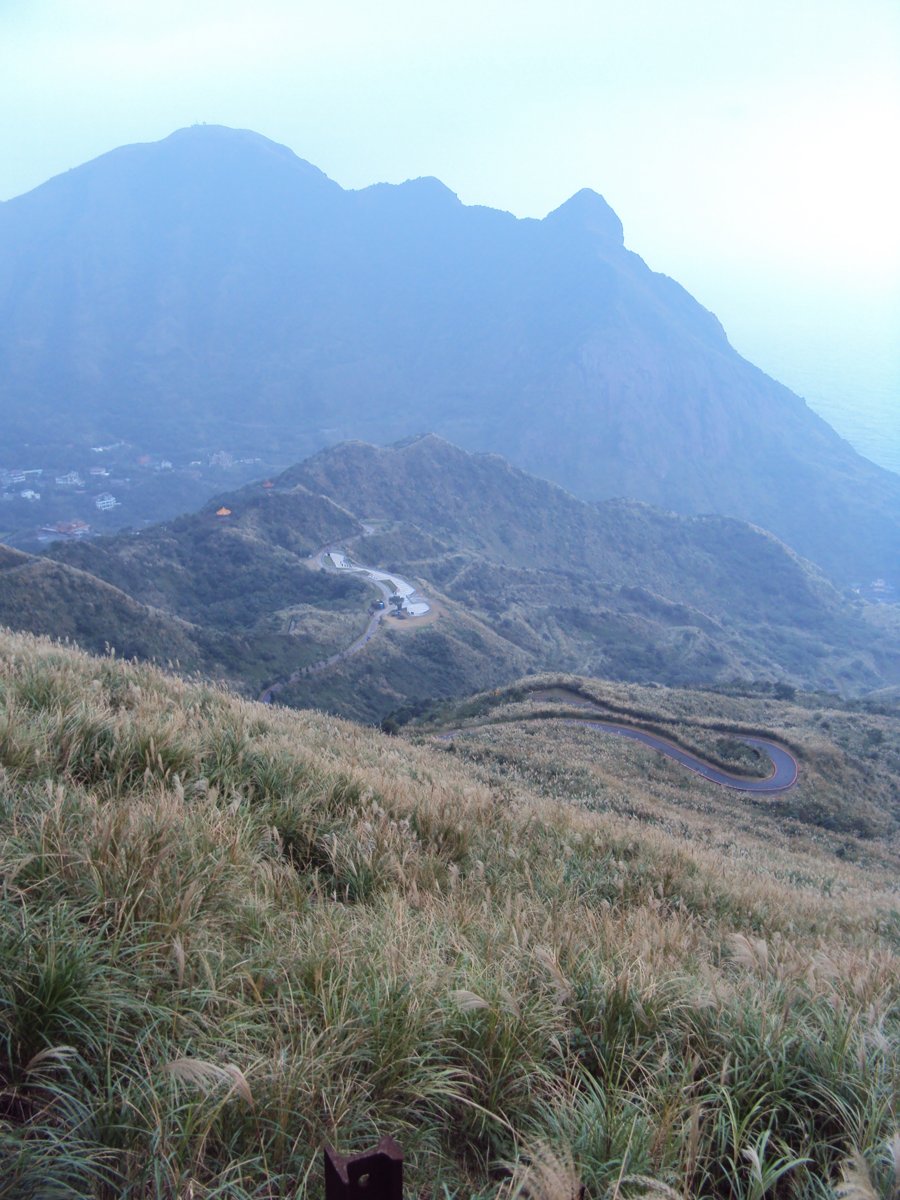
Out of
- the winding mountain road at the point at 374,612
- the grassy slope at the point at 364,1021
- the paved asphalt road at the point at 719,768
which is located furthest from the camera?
the winding mountain road at the point at 374,612

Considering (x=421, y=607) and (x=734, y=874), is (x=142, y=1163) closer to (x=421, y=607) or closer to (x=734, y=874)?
(x=734, y=874)

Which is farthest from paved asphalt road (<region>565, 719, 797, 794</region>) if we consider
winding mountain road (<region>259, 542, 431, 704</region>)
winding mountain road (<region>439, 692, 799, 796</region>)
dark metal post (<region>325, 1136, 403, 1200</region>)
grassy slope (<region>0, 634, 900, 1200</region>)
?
dark metal post (<region>325, 1136, 403, 1200</region>)

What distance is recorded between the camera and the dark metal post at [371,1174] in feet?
5.30

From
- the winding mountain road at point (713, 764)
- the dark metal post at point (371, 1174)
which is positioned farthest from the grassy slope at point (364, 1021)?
the winding mountain road at point (713, 764)

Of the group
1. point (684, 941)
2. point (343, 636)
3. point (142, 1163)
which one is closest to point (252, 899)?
point (142, 1163)

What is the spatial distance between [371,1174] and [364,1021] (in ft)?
2.77

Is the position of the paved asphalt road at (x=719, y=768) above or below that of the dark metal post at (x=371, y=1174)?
below

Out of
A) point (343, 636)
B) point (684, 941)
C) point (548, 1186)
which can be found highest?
point (548, 1186)

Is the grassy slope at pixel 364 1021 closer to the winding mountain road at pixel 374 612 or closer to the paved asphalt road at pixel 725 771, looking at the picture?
the paved asphalt road at pixel 725 771

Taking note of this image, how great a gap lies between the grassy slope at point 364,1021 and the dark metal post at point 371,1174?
30 centimetres

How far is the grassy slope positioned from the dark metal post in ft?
0.98

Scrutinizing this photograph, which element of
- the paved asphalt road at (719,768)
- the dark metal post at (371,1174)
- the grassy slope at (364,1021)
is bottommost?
the paved asphalt road at (719,768)

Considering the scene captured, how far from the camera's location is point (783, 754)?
3080 cm

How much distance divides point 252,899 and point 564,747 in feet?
67.2
